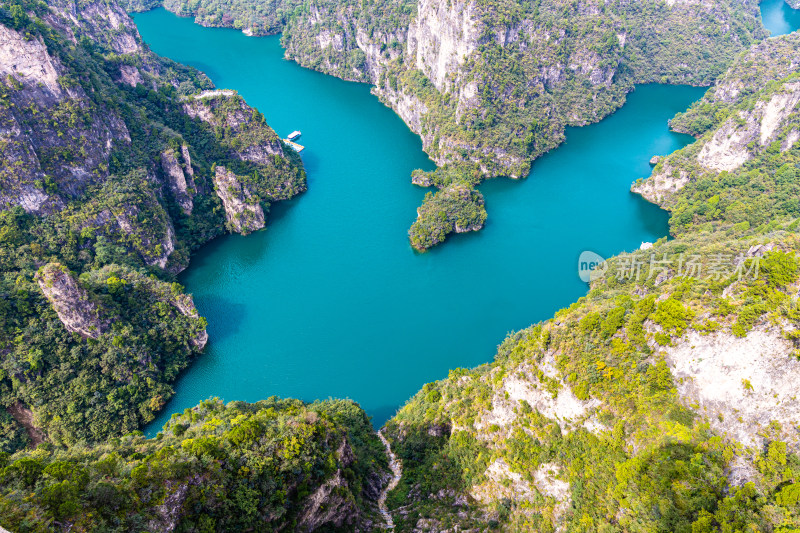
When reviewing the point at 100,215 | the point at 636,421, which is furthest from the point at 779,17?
the point at 100,215

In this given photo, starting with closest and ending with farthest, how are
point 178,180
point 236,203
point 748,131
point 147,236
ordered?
point 147,236 → point 178,180 → point 236,203 → point 748,131

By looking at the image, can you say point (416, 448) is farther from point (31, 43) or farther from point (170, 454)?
point (31, 43)

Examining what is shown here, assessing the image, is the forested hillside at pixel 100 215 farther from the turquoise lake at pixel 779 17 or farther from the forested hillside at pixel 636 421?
the turquoise lake at pixel 779 17

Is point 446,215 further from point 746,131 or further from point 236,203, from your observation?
point 746,131

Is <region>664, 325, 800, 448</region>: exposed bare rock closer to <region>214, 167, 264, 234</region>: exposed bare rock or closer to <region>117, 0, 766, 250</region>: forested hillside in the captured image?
<region>117, 0, 766, 250</region>: forested hillside

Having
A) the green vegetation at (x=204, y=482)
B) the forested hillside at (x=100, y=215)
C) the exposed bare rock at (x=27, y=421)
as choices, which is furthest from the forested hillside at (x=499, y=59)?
the exposed bare rock at (x=27, y=421)

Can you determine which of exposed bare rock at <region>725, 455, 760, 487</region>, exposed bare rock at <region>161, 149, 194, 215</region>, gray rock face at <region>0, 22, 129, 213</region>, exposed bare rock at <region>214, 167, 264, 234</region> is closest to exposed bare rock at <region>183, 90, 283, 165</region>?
exposed bare rock at <region>214, 167, 264, 234</region>
